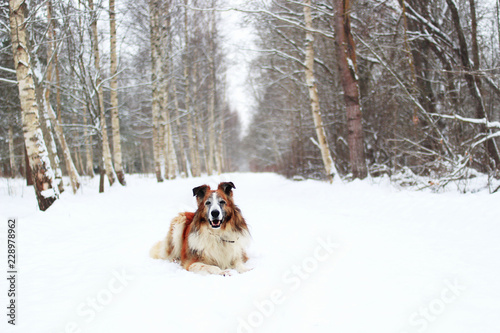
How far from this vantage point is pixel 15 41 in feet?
20.2

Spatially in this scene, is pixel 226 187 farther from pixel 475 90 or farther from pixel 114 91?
pixel 114 91

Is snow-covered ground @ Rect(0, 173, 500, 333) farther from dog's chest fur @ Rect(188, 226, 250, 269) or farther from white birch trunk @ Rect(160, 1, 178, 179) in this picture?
white birch trunk @ Rect(160, 1, 178, 179)

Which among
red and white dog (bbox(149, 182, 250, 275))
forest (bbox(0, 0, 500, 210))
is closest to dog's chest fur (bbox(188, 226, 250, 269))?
red and white dog (bbox(149, 182, 250, 275))

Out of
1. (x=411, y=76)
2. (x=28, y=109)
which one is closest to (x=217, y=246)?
(x=28, y=109)

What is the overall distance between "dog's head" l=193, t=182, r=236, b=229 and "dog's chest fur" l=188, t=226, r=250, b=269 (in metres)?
0.19

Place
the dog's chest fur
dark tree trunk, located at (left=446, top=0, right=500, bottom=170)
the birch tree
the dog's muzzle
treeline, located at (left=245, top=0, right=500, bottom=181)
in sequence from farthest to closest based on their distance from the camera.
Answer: dark tree trunk, located at (left=446, top=0, right=500, bottom=170) < treeline, located at (left=245, top=0, right=500, bottom=181) < the birch tree < the dog's chest fur < the dog's muzzle

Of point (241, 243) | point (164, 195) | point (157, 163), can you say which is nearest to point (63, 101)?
point (157, 163)

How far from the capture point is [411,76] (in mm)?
8195

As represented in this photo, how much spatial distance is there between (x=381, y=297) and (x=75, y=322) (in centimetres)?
247

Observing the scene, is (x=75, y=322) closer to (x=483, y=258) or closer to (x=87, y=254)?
(x=87, y=254)

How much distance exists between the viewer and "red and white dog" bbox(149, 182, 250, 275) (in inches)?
132

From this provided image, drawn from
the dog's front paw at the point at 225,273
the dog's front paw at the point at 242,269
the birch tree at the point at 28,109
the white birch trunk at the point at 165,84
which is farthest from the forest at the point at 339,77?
the dog's front paw at the point at 225,273

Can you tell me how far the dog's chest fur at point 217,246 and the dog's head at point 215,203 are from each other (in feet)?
0.63

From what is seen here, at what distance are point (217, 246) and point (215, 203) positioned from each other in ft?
1.91
